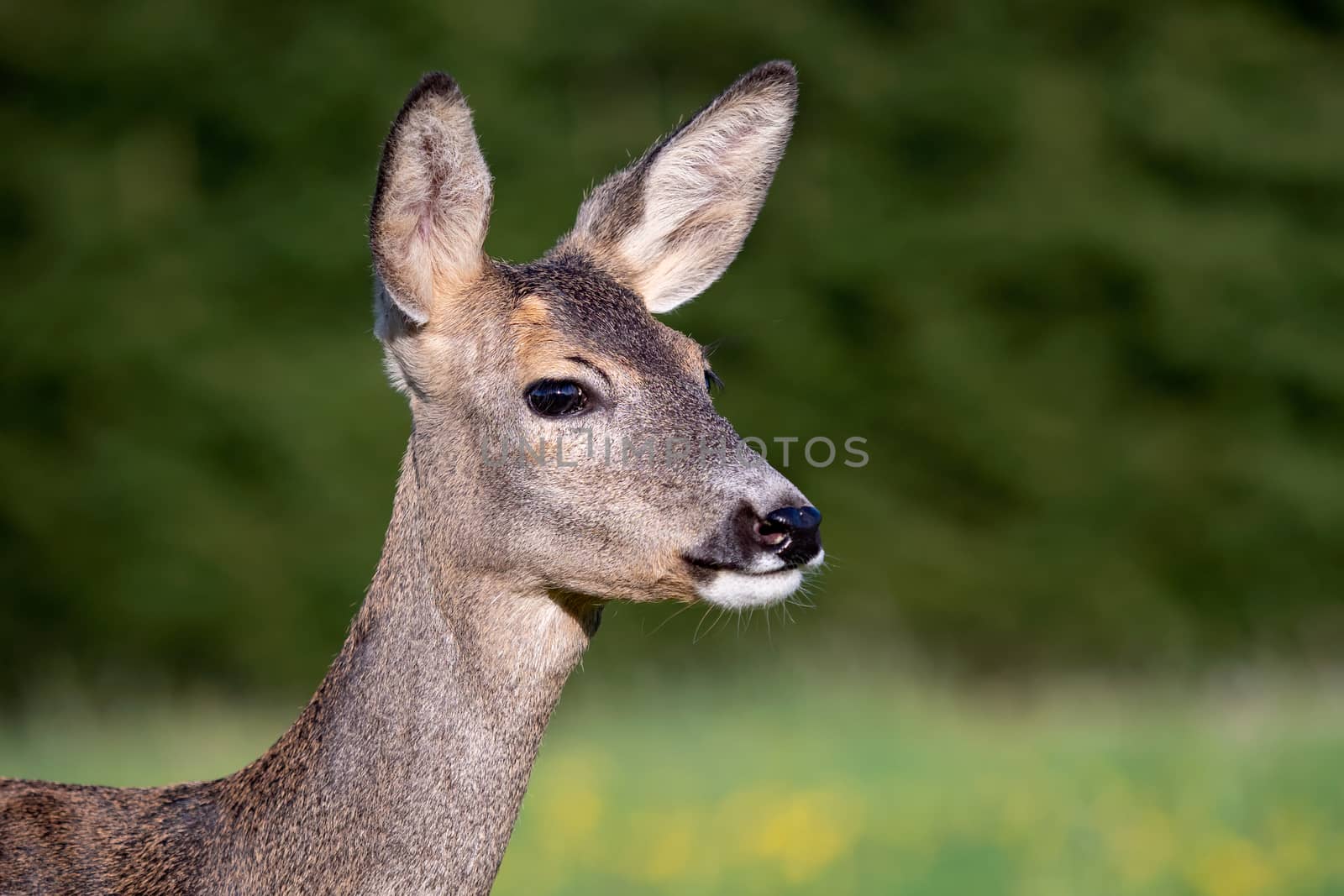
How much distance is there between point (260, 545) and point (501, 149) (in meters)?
3.93

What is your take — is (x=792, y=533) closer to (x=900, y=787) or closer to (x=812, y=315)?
(x=900, y=787)

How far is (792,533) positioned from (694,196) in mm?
1546

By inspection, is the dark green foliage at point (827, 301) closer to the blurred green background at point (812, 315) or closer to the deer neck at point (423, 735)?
the blurred green background at point (812, 315)

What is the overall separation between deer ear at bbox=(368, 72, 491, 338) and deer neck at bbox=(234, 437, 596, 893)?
1.76 ft

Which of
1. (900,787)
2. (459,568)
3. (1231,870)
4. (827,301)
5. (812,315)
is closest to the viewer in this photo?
(459,568)

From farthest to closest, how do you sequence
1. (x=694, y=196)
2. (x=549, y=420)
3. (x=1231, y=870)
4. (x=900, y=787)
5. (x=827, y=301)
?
1. (x=827, y=301)
2. (x=900, y=787)
3. (x=1231, y=870)
4. (x=694, y=196)
5. (x=549, y=420)

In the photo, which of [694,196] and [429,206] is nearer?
[429,206]

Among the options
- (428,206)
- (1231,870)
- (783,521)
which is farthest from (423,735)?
(1231,870)

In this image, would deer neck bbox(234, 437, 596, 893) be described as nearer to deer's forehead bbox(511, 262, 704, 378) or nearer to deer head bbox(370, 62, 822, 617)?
deer head bbox(370, 62, 822, 617)

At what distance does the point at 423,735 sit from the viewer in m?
3.37

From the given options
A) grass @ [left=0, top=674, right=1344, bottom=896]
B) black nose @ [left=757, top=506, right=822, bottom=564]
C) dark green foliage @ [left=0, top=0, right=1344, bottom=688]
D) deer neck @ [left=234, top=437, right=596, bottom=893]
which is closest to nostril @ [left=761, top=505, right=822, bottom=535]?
black nose @ [left=757, top=506, right=822, bottom=564]

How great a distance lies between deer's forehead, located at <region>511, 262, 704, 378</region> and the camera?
3.71 metres

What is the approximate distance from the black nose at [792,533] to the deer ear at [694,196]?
128 cm

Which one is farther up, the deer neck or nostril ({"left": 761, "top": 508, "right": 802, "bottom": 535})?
nostril ({"left": 761, "top": 508, "right": 802, "bottom": 535})
